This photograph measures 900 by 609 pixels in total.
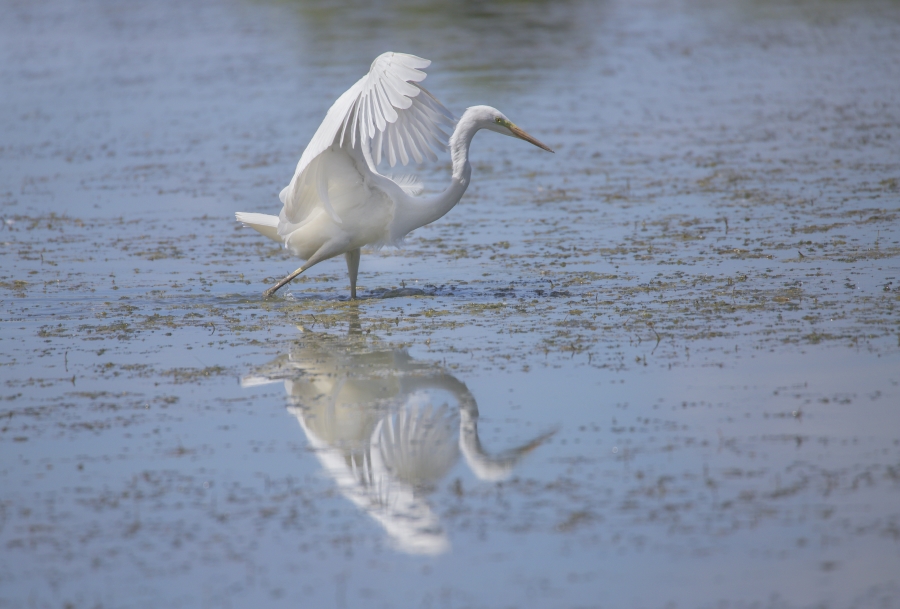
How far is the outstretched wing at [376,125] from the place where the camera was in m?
8.30

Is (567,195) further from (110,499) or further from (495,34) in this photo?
(495,34)

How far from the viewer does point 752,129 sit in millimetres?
17109

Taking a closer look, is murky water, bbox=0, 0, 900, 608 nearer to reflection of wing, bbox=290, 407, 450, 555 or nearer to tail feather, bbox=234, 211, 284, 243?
reflection of wing, bbox=290, 407, 450, 555

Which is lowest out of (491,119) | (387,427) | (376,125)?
(387,427)

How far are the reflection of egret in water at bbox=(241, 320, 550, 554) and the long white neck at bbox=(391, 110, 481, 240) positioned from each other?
1.57 metres

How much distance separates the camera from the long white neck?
9445mm

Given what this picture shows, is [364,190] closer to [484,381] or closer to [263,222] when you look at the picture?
[263,222]

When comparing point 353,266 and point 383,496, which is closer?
point 383,496

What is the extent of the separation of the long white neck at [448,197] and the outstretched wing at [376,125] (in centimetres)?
13

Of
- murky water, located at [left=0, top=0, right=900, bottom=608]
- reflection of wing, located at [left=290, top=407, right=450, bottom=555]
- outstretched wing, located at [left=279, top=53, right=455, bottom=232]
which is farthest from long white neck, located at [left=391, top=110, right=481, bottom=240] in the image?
reflection of wing, located at [left=290, top=407, right=450, bottom=555]

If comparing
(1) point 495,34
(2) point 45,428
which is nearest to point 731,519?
(2) point 45,428

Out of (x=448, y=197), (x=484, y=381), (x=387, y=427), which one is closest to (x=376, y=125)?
(x=448, y=197)

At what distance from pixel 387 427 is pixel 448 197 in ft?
11.5

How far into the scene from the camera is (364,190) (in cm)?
928
